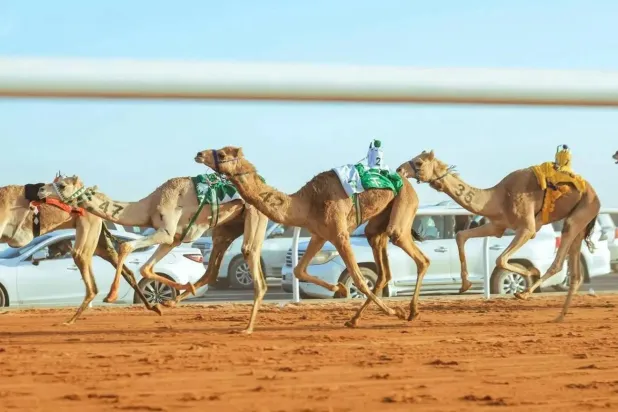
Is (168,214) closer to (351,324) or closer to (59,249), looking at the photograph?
(351,324)

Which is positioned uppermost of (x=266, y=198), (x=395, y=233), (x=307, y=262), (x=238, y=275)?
(x=266, y=198)

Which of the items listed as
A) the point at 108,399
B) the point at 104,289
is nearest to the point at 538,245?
the point at 104,289

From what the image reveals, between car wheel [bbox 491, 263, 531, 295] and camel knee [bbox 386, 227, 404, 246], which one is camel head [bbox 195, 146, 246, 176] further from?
car wheel [bbox 491, 263, 531, 295]

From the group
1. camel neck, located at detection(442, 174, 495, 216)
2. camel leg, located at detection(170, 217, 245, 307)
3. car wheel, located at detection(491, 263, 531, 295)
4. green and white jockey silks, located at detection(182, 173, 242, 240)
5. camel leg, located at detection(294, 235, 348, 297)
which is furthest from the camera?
car wheel, located at detection(491, 263, 531, 295)

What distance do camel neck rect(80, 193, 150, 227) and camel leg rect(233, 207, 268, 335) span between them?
174 cm

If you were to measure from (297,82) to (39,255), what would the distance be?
694 inches

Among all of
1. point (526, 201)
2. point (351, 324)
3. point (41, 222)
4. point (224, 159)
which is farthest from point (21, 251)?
point (526, 201)

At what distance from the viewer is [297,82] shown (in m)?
1.68

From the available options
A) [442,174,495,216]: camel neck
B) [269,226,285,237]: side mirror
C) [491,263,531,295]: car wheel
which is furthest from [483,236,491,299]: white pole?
[269,226,285,237]: side mirror

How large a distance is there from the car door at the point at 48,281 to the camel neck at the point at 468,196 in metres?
6.69

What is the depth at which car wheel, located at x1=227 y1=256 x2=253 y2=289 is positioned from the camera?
2619 centimetres

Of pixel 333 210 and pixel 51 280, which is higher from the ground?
pixel 333 210

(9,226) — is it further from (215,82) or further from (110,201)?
(215,82)

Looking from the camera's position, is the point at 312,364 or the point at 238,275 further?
the point at 238,275
